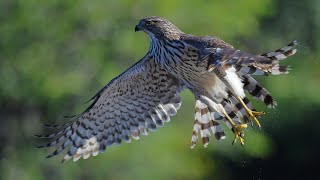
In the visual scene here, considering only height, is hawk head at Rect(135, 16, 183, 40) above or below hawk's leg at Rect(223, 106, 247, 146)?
above

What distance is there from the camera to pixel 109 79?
19797 mm

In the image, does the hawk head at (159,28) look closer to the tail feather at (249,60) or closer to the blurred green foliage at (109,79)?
the tail feather at (249,60)

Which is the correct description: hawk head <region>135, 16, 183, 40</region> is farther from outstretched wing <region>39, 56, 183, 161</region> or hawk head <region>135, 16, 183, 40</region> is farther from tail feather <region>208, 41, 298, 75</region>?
tail feather <region>208, 41, 298, 75</region>

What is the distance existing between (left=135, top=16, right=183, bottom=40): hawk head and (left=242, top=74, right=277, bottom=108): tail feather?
2.56ft

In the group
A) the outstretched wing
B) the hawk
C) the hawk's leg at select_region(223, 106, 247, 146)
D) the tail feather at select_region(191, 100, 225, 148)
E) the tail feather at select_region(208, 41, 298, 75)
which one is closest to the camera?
the tail feather at select_region(208, 41, 298, 75)

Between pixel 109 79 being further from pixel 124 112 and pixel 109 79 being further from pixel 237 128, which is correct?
pixel 237 128

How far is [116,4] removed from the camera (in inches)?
808

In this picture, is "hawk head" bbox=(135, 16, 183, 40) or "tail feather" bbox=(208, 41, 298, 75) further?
"hawk head" bbox=(135, 16, 183, 40)

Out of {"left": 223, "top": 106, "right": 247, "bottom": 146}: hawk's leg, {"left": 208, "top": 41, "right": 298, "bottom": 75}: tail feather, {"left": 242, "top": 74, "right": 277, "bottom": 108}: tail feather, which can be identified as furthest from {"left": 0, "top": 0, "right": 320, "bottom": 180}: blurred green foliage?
{"left": 208, "top": 41, "right": 298, "bottom": 75}: tail feather

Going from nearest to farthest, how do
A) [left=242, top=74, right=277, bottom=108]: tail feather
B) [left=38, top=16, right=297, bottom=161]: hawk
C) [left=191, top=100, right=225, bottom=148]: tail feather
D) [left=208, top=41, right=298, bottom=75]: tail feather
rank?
1. [left=208, top=41, right=298, bottom=75]: tail feather
2. [left=38, top=16, right=297, bottom=161]: hawk
3. [left=242, top=74, right=277, bottom=108]: tail feather
4. [left=191, top=100, right=225, bottom=148]: tail feather

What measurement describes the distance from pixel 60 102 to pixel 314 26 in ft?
14.1

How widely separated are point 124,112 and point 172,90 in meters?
0.64

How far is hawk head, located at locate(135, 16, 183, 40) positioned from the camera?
1305cm

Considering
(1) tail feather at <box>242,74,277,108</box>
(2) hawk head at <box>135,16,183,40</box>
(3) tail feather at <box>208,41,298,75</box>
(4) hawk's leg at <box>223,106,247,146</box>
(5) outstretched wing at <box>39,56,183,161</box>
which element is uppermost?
(2) hawk head at <box>135,16,183,40</box>
